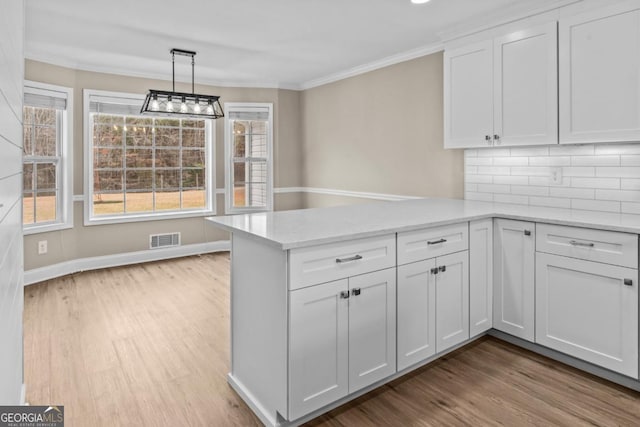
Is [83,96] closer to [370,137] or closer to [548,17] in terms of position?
[370,137]

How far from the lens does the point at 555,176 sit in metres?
3.21

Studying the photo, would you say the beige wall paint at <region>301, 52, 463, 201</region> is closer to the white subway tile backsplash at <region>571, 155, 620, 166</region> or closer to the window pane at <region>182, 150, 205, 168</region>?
the white subway tile backsplash at <region>571, 155, 620, 166</region>

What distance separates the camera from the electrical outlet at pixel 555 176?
3178 millimetres

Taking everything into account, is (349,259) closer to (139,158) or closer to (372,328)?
(372,328)

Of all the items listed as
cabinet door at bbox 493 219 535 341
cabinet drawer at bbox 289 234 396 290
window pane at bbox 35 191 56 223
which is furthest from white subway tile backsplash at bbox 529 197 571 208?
window pane at bbox 35 191 56 223

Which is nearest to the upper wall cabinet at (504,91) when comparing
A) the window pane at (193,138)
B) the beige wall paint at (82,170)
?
the beige wall paint at (82,170)

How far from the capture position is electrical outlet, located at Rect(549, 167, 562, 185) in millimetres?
3178

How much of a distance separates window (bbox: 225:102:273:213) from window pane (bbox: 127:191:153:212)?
104cm

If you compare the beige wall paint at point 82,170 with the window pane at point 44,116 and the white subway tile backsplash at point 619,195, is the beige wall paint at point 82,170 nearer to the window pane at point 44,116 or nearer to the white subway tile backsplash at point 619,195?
the window pane at point 44,116

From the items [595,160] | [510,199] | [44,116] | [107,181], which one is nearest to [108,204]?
[107,181]

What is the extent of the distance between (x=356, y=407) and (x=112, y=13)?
3454 millimetres

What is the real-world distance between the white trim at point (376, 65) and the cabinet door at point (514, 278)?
2.11 m

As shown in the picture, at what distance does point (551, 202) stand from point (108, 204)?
501 cm

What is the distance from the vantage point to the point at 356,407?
2.17 metres
